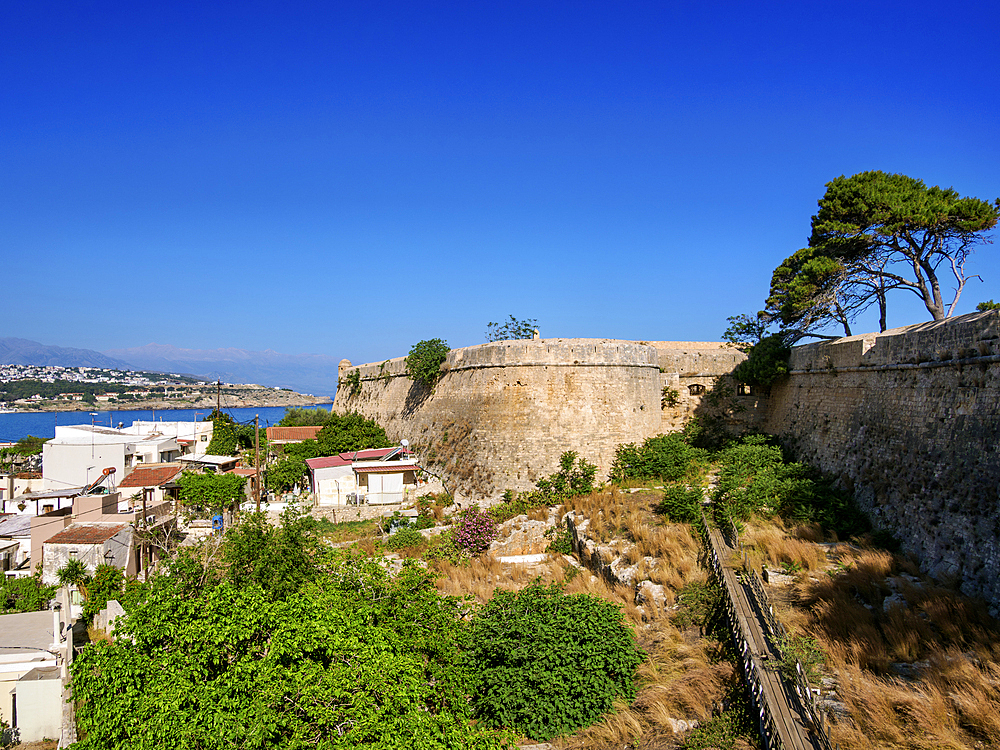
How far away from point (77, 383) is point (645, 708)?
227m

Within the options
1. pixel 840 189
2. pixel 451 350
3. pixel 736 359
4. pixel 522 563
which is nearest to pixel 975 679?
pixel 522 563

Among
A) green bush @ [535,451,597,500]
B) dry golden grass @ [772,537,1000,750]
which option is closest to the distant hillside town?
green bush @ [535,451,597,500]

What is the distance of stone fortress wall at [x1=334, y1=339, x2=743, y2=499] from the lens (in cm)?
1794

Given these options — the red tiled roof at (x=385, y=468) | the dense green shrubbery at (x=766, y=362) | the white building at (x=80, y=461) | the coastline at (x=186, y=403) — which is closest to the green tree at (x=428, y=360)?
the red tiled roof at (x=385, y=468)

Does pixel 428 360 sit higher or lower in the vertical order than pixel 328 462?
higher

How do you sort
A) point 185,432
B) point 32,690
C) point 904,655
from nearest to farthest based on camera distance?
point 904,655 → point 32,690 → point 185,432

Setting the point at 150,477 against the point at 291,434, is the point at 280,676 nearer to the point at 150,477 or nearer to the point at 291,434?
the point at 150,477

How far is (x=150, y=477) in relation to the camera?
26578 millimetres

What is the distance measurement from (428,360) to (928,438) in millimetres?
16250

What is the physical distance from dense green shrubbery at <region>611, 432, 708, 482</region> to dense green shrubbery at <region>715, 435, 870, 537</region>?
72.1 inches

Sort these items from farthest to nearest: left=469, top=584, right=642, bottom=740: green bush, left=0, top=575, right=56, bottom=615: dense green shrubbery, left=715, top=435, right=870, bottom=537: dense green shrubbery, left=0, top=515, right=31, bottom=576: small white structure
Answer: left=0, top=515, right=31, bottom=576: small white structure → left=0, top=575, right=56, bottom=615: dense green shrubbery → left=715, top=435, right=870, bottom=537: dense green shrubbery → left=469, top=584, right=642, bottom=740: green bush

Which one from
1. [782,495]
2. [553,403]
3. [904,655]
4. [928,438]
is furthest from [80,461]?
[928,438]

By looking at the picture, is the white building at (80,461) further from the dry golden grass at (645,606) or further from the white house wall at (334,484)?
the dry golden grass at (645,606)

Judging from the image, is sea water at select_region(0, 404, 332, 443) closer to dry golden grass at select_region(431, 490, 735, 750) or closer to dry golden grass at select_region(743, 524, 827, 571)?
dry golden grass at select_region(431, 490, 735, 750)
